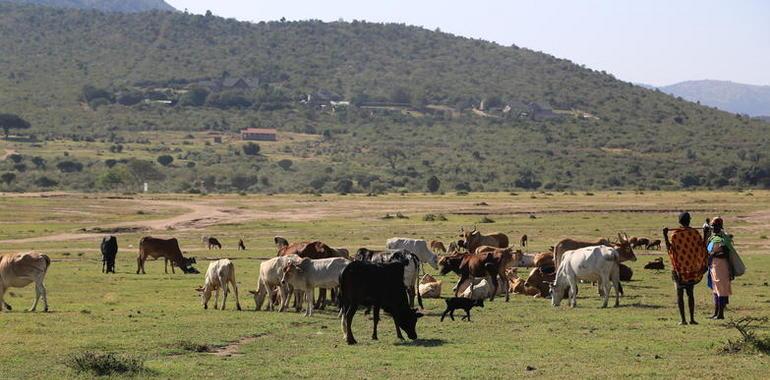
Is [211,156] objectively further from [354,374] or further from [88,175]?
[354,374]

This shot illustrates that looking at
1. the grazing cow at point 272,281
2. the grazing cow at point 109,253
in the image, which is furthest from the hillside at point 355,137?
the grazing cow at point 272,281

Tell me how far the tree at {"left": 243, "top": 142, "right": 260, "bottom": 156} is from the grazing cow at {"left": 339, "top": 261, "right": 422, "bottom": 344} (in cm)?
11850

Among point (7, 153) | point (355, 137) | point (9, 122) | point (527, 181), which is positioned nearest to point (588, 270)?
point (527, 181)

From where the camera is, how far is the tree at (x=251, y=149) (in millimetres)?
137000

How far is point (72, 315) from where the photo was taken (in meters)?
23.0

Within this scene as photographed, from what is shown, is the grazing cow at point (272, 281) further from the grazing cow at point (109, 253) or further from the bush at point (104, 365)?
the grazing cow at point (109, 253)

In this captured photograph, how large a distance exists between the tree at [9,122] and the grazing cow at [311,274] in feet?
413

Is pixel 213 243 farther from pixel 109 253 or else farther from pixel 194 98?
pixel 194 98

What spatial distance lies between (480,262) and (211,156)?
361 ft

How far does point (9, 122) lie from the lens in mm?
140875

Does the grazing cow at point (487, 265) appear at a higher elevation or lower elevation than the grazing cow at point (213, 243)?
higher

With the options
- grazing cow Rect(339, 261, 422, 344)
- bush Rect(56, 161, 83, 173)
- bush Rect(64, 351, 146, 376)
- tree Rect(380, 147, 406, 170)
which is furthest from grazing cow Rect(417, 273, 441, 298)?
tree Rect(380, 147, 406, 170)

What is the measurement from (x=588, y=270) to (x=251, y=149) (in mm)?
114965

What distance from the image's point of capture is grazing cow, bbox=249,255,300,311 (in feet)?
79.3
